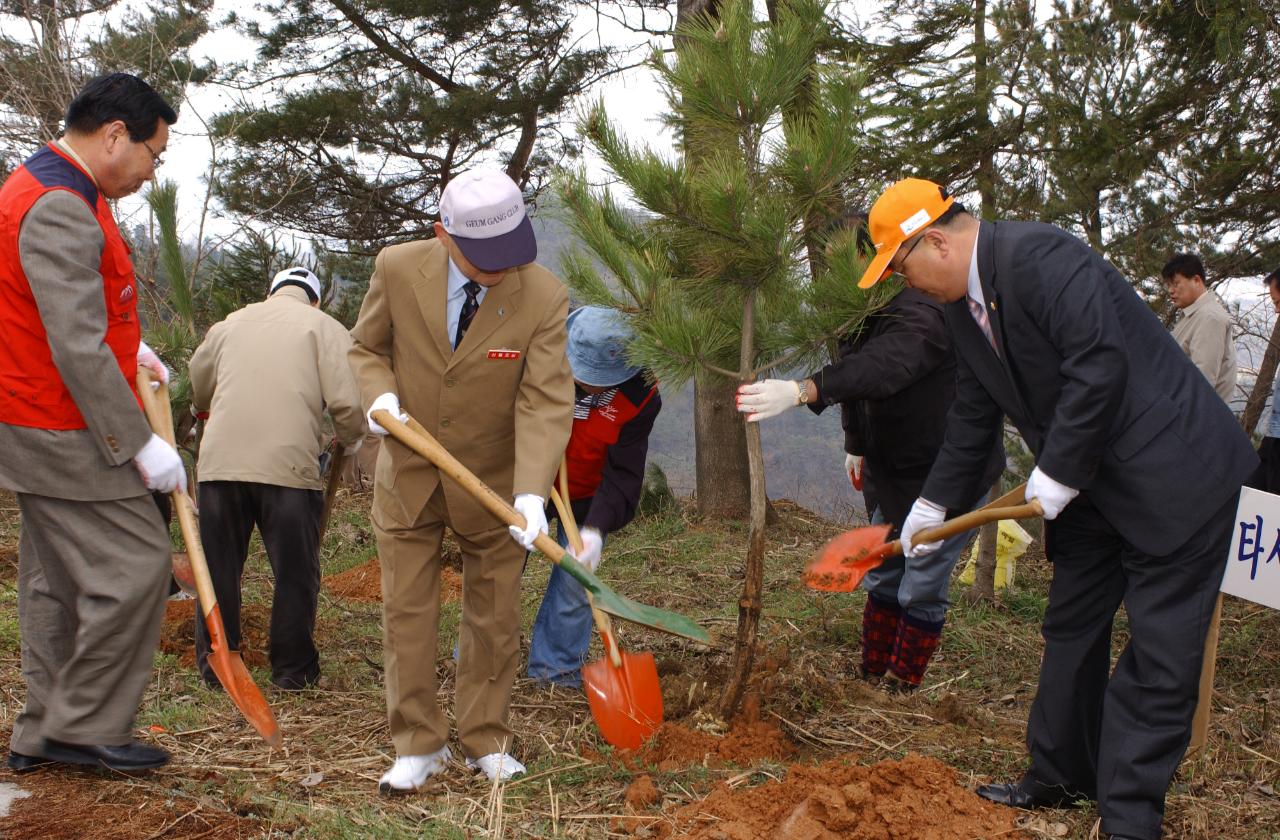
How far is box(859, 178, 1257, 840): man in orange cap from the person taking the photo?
2.50m

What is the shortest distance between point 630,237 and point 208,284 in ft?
17.6

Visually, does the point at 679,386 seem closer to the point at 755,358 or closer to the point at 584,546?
the point at 755,358

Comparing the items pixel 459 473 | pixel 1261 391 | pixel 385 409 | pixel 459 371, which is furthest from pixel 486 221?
pixel 1261 391

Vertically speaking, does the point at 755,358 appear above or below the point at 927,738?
above

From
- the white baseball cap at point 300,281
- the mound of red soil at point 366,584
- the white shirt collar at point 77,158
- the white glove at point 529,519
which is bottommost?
the mound of red soil at point 366,584

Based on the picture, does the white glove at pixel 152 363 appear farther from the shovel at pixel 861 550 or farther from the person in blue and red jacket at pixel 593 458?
the shovel at pixel 861 550

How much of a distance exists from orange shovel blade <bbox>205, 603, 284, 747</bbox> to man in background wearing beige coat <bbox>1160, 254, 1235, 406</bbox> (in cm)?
510

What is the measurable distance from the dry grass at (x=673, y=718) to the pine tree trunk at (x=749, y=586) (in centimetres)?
10

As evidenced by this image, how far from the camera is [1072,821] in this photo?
105 inches

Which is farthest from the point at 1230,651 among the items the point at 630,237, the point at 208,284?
the point at 208,284

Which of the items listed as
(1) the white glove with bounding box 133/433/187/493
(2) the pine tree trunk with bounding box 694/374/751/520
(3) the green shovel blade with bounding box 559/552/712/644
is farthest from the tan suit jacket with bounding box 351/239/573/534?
(2) the pine tree trunk with bounding box 694/374/751/520

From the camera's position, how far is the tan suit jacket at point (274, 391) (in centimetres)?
396

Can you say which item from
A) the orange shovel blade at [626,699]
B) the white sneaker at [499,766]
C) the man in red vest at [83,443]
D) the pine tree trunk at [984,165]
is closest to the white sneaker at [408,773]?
the white sneaker at [499,766]

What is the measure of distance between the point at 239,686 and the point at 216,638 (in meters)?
0.16
